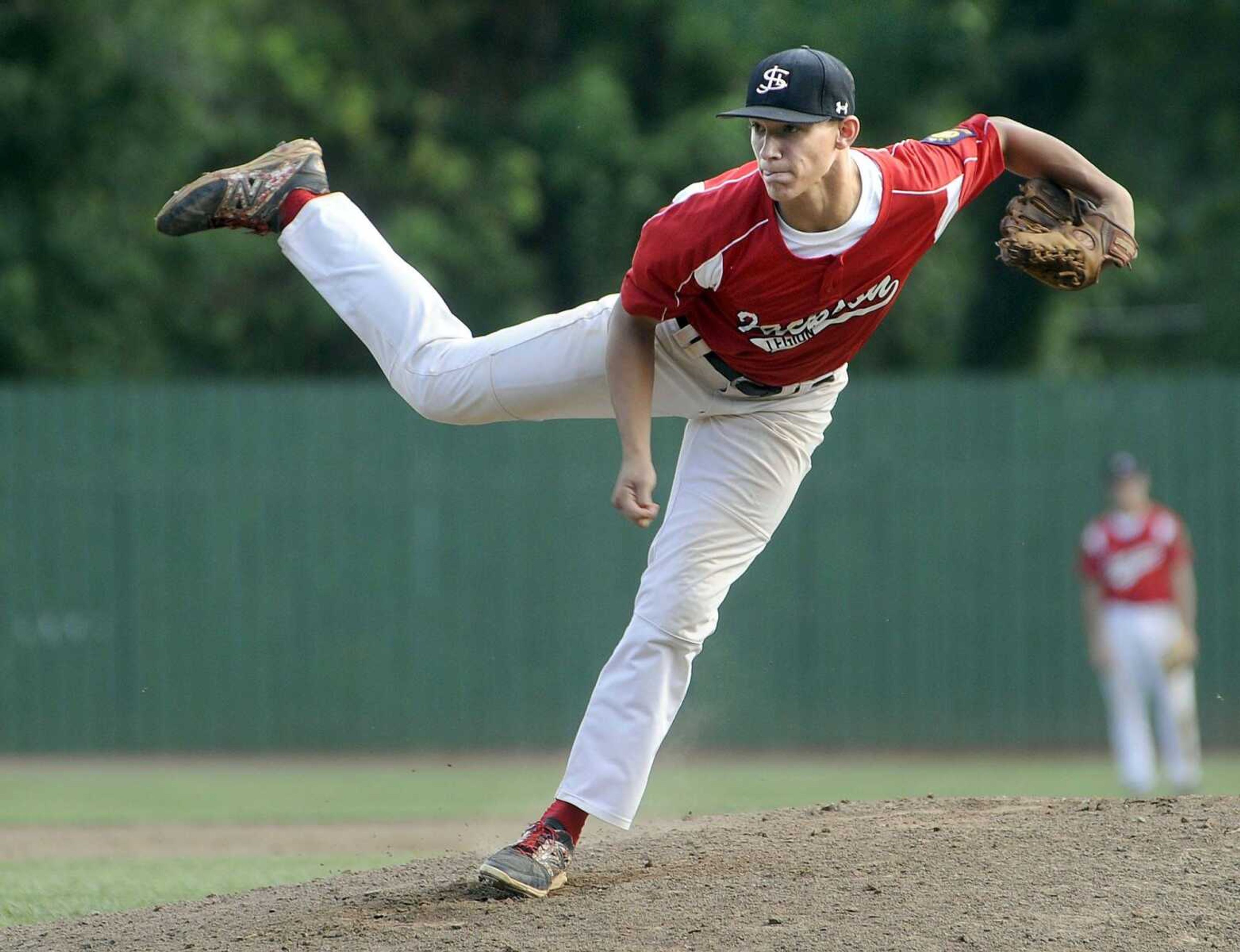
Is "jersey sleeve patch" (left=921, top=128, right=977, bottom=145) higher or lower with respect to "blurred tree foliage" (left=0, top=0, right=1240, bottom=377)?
lower

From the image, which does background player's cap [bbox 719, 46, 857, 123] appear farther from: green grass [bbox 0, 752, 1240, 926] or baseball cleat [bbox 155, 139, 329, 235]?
green grass [bbox 0, 752, 1240, 926]

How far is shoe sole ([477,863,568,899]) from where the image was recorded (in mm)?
4859

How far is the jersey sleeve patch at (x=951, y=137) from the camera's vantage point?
5180mm

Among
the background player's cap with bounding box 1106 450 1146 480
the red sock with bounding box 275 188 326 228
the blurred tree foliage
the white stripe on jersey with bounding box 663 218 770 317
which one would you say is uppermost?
the blurred tree foliage

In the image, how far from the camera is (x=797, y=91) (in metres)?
4.56

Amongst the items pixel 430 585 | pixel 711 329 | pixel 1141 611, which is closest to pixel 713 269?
pixel 711 329

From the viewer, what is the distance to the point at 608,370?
16.3 ft

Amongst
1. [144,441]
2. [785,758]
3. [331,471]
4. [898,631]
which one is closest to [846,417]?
[898,631]

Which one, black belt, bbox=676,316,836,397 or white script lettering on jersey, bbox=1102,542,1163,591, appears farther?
white script lettering on jersey, bbox=1102,542,1163,591

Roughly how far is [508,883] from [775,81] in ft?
7.50

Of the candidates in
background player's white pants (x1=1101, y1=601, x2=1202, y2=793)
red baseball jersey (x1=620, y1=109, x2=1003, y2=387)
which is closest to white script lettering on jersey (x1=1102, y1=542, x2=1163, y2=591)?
background player's white pants (x1=1101, y1=601, x2=1202, y2=793)

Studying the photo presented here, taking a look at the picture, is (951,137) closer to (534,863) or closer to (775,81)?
(775,81)

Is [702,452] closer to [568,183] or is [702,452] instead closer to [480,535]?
[480,535]

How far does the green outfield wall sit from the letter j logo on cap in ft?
28.7
